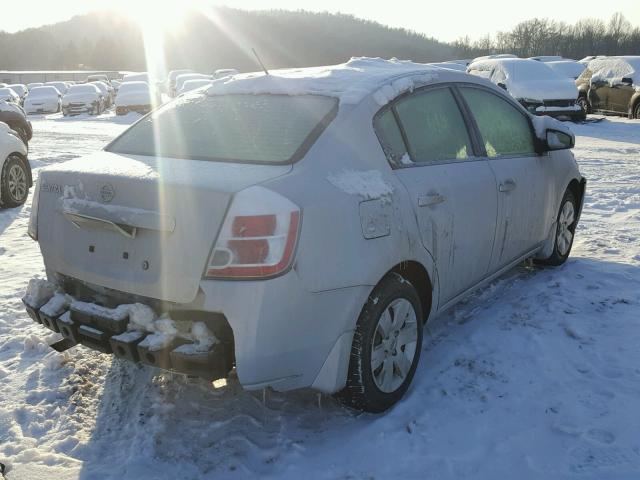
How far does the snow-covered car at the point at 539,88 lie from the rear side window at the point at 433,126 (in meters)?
12.7

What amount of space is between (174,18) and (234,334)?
13353 cm

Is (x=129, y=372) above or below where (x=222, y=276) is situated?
below

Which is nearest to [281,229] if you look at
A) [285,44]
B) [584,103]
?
[584,103]

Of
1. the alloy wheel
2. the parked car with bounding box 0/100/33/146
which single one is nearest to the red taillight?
the alloy wheel

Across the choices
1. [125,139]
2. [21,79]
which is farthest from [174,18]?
[125,139]

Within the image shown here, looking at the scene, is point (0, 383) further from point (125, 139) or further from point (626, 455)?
point (626, 455)

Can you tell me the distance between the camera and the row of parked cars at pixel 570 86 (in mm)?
15750

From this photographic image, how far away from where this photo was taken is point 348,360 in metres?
2.78

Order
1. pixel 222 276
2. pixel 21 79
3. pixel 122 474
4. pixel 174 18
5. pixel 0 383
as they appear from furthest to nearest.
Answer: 1. pixel 174 18
2. pixel 21 79
3. pixel 0 383
4. pixel 122 474
5. pixel 222 276

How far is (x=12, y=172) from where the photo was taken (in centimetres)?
761

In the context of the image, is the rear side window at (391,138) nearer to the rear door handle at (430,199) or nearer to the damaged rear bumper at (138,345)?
the rear door handle at (430,199)

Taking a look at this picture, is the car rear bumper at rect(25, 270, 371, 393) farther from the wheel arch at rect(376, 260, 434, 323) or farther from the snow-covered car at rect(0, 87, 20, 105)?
the snow-covered car at rect(0, 87, 20, 105)

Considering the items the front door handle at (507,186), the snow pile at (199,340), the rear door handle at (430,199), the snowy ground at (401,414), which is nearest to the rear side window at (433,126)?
the rear door handle at (430,199)

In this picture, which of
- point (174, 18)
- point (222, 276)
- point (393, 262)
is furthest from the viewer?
point (174, 18)
